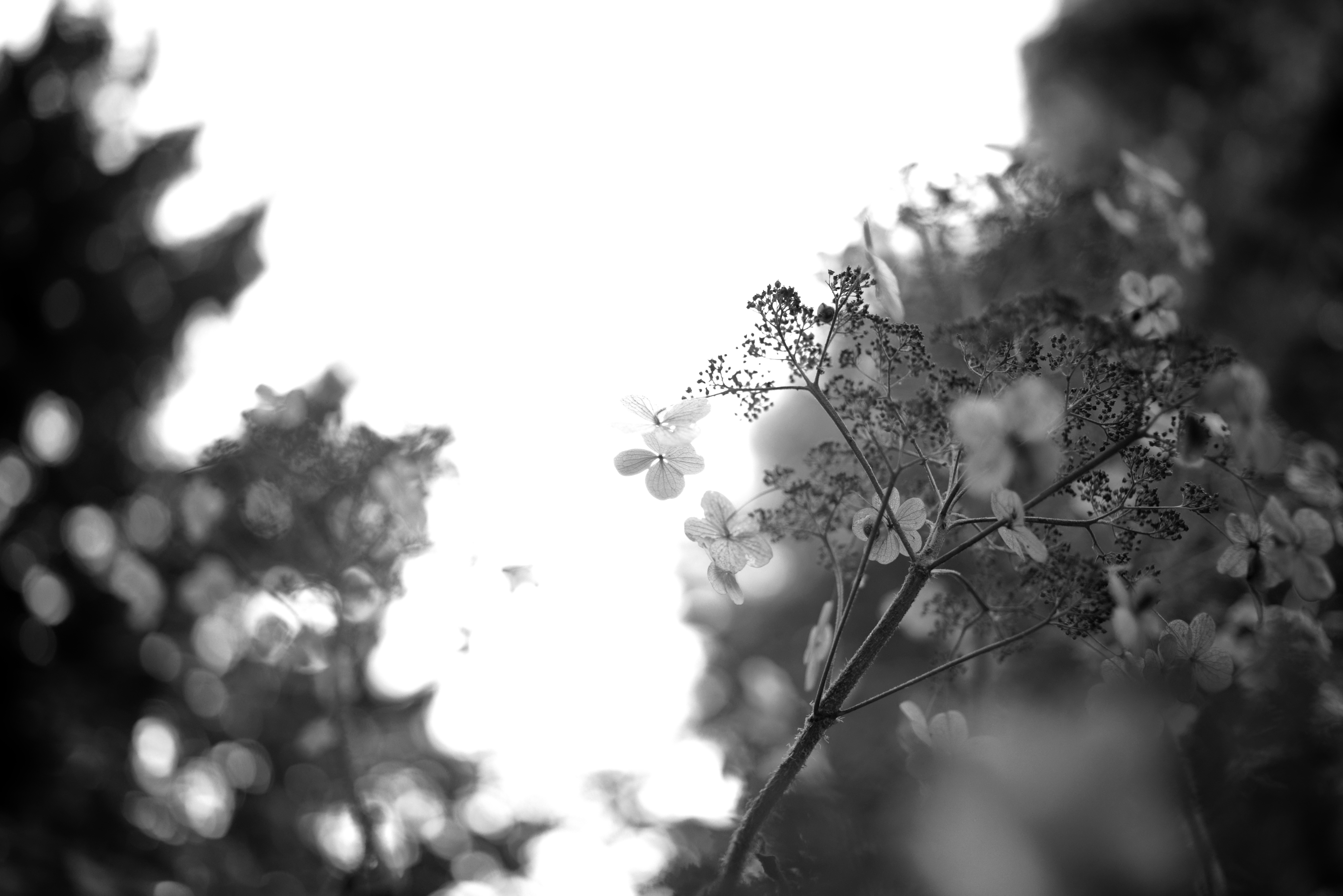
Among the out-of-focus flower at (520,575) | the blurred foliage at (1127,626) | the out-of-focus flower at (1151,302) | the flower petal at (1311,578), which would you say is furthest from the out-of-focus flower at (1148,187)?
the out-of-focus flower at (520,575)

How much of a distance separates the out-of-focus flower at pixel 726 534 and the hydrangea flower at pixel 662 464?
0.04m

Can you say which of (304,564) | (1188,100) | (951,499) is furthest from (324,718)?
(1188,100)

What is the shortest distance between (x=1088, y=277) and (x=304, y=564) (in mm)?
1442

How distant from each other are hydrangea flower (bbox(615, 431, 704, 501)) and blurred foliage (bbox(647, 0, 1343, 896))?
30 cm

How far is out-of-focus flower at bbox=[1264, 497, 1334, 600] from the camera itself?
83 centimetres

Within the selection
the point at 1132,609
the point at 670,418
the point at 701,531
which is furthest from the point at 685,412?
the point at 1132,609

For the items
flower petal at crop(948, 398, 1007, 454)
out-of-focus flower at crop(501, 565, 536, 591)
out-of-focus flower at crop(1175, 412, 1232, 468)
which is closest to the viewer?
flower petal at crop(948, 398, 1007, 454)

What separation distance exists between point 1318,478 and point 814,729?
2.41 feet

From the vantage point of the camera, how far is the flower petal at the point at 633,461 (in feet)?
2.89

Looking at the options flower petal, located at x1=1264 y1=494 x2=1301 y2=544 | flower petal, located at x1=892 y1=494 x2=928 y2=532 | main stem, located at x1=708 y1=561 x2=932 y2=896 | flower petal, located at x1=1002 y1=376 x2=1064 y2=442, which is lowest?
main stem, located at x1=708 y1=561 x2=932 y2=896

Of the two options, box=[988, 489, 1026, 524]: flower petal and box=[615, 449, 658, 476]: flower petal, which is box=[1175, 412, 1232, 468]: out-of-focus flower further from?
box=[615, 449, 658, 476]: flower petal

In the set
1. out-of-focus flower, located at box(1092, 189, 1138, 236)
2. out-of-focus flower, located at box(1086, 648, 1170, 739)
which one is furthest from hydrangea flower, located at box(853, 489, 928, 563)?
out-of-focus flower, located at box(1092, 189, 1138, 236)

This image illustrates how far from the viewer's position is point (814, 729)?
708 millimetres

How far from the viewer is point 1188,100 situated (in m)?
3.34
